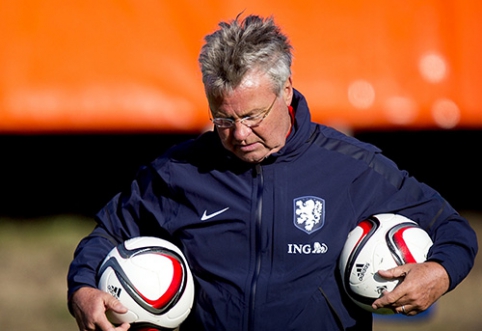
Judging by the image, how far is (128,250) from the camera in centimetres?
341

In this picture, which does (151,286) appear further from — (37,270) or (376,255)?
(37,270)

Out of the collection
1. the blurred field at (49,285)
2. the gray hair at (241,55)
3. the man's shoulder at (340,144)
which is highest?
the gray hair at (241,55)

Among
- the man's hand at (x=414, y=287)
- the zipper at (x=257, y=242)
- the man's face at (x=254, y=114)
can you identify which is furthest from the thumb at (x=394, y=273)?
the man's face at (x=254, y=114)

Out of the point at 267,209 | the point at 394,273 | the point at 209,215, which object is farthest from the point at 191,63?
the point at 394,273

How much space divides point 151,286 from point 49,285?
12.0ft

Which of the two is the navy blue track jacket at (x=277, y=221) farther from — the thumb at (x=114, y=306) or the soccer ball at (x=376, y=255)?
the thumb at (x=114, y=306)

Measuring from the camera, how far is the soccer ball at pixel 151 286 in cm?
332

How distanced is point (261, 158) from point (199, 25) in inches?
95.4

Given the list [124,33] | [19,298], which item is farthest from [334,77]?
[19,298]

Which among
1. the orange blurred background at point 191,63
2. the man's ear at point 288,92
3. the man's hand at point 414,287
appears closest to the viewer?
Answer: the man's hand at point 414,287

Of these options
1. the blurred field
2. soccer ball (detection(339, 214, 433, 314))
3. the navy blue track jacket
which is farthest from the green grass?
soccer ball (detection(339, 214, 433, 314))

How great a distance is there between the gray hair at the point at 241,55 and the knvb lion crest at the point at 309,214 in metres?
0.45

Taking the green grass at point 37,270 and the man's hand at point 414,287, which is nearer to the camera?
the man's hand at point 414,287

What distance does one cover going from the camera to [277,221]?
3270 millimetres
